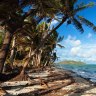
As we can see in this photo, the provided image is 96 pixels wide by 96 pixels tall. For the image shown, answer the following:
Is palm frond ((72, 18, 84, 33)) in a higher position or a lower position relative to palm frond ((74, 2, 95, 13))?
lower

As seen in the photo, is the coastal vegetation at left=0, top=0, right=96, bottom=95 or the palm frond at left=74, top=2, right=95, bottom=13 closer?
the coastal vegetation at left=0, top=0, right=96, bottom=95

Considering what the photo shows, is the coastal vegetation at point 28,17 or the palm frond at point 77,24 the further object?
the palm frond at point 77,24

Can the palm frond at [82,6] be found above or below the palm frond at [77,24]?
above

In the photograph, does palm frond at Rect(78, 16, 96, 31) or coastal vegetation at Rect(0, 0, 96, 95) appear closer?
coastal vegetation at Rect(0, 0, 96, 95)

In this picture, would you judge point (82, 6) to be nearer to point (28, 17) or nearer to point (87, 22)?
point (87, 22)

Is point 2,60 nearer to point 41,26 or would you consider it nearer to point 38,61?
point 41,26

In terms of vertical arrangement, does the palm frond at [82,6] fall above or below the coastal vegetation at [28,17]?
above

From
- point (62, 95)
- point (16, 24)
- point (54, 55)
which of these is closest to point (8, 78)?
point (16, 24)

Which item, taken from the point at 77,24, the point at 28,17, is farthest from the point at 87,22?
the point at 28,17

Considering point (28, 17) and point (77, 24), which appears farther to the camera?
point (28, 17)

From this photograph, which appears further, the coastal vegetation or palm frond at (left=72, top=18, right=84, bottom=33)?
palm frond at (left=72, top=18, right=84, bottom=33)

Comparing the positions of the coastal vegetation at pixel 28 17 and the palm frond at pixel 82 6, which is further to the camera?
the palm frond at pixel 82 6

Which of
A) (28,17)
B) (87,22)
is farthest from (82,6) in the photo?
(28,17)

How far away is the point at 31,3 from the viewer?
778 inches
